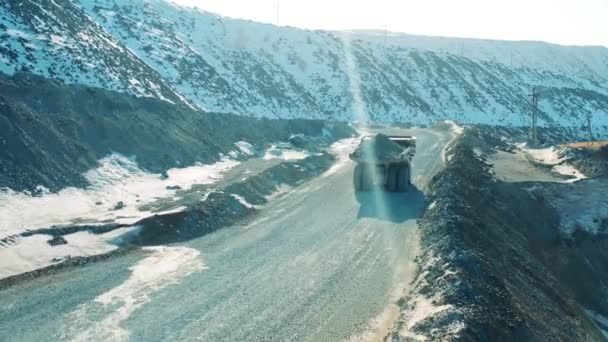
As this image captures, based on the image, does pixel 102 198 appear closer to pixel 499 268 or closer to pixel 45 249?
pixel 45 249

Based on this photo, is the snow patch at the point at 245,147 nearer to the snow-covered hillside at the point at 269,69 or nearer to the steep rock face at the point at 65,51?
the steep rock face at the point at 65,51

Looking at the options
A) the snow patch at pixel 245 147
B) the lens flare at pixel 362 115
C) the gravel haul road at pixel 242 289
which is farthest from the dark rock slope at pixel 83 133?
the lens flare at pixel 362 115

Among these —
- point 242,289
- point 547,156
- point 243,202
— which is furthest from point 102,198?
point 547,156

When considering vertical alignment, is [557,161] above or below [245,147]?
below

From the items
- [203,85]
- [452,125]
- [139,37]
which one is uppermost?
[139,37]

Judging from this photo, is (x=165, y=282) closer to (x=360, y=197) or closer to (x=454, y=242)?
(x=454, y=242)

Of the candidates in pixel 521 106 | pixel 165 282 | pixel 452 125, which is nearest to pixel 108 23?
pixel 452 125
